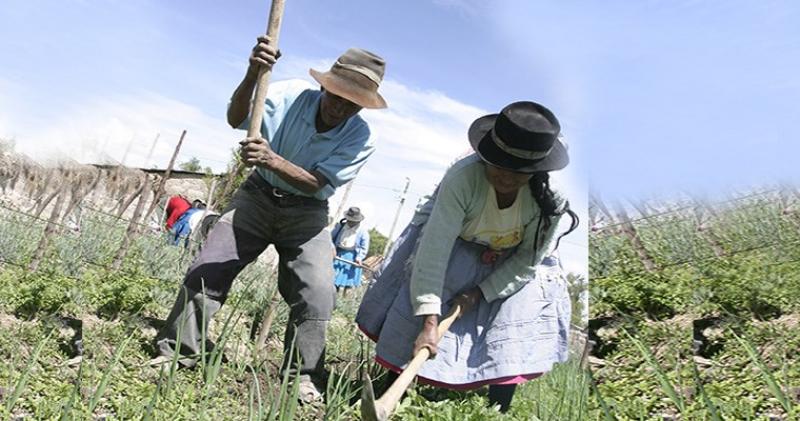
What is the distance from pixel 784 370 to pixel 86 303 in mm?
3789

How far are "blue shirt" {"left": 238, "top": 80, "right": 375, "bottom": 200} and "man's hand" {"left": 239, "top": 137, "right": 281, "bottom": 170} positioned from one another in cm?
27

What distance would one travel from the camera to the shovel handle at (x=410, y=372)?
2.32 meters

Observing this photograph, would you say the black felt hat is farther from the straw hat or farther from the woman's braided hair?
the straw hat

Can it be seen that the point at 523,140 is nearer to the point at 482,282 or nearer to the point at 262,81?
the point at 482,282

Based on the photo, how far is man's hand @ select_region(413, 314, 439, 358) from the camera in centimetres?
289

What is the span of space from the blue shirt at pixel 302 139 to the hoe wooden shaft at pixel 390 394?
34.0 inches

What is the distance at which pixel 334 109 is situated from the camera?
3.27m

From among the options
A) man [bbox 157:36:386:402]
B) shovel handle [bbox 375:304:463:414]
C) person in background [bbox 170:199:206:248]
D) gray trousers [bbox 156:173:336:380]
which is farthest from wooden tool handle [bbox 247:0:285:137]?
person in background [bbox 170:199:206:248]

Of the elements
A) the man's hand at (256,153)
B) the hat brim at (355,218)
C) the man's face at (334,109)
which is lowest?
Result: the man's hand at (256,153)

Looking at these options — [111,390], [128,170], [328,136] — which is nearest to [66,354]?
[111,390]

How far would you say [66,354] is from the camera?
3.31 m

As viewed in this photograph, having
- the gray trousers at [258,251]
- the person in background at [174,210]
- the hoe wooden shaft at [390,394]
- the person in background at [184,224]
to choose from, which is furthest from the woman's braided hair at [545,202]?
the person in background at [174,210]

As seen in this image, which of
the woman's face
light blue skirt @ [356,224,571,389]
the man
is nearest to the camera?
the woman's face

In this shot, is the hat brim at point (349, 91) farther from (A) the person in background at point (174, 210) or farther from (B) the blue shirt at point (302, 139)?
(A) the person in background at point (174, 210)
